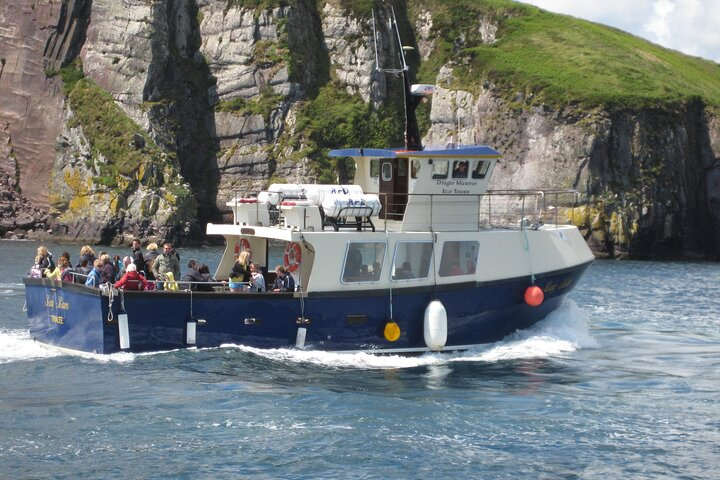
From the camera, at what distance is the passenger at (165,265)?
75.8 ft

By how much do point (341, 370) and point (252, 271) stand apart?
123 inches

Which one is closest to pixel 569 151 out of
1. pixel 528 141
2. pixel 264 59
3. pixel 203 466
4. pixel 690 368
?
pixel 528 141

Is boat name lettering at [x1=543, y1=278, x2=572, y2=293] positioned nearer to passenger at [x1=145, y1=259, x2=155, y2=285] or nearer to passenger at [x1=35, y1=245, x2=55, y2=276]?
passenger at [x1=145, y1=259, x2=155, y2=285]

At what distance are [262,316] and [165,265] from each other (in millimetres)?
2507

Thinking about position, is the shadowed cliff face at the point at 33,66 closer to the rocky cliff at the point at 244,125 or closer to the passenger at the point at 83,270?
the rocky cliff at the point at 244,125

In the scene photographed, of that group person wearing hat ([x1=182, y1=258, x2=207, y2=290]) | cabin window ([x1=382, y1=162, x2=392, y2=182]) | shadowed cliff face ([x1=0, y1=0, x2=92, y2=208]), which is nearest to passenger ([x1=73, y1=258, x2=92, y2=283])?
person wearing hat ([x1=182, y1=258, x2=207, y2=290])

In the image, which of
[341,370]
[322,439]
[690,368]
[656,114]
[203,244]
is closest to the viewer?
[322,439]

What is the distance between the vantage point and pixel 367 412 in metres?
18.8

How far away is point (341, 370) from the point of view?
2194 centimetres

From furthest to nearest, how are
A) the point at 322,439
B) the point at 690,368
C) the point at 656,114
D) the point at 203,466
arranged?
the point at 656,114
the point at 690,368
the point at 322,439
the point at 203,466

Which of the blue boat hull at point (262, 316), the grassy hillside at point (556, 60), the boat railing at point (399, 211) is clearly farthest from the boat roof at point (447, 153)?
the grassy hillside at point (556, 60)

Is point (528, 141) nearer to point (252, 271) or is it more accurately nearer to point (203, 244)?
point (203, 244)

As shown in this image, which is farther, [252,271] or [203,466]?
[252,271]

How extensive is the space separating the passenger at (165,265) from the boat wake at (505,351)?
234 cm
